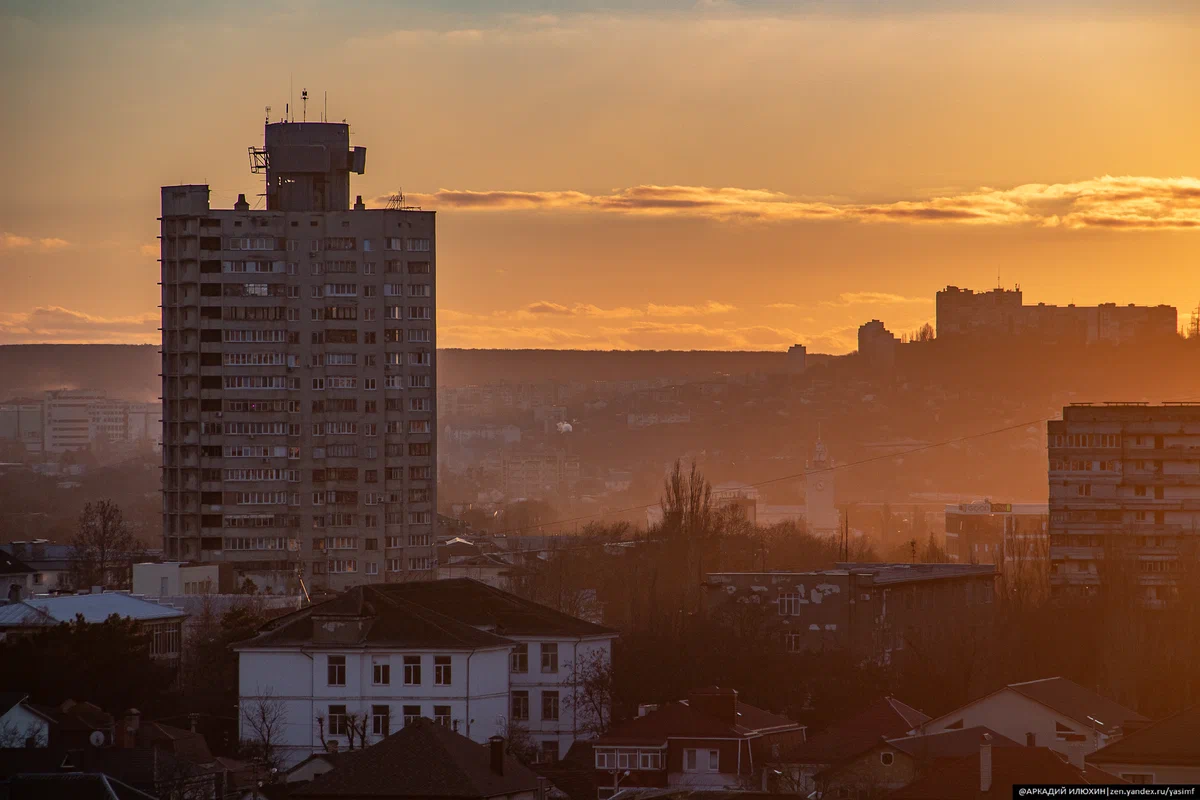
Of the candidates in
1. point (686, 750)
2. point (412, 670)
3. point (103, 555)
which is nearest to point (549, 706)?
point (412, 670)

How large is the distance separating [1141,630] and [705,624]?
1438cm

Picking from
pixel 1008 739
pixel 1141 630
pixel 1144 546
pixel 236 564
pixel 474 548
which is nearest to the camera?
pixel 1008 739

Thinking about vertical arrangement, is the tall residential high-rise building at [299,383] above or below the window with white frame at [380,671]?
above

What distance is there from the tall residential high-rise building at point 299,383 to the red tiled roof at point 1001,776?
5812 centimetres

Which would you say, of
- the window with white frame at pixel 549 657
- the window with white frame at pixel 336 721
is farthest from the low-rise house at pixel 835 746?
the window with white frame at pixel 336 721

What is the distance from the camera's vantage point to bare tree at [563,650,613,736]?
63594 millimetres

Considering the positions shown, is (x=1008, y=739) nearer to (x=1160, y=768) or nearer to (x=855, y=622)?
(x=1160, y=768)

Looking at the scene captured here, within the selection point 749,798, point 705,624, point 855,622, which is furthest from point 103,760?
point 855,622

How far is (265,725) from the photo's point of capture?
59719mm

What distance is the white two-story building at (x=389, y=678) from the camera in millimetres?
61375

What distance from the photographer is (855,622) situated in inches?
3152

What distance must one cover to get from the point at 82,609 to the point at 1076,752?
3405cm

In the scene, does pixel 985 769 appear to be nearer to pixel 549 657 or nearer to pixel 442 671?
pixel 442 671

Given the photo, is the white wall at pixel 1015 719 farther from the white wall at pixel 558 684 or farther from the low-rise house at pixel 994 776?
the white wall at pixel 558 684
